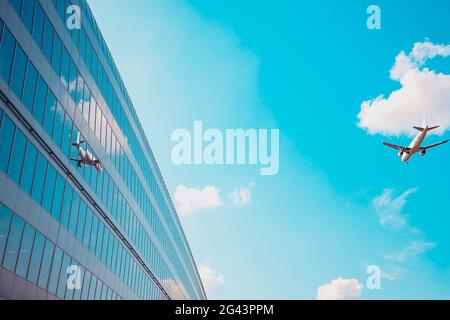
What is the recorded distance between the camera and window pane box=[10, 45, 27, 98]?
21688mm

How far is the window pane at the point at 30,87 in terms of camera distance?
22917mm

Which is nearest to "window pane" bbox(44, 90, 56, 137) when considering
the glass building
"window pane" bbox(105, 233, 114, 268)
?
the glass building

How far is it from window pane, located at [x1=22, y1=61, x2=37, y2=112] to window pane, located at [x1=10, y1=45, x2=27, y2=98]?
475 millimetres

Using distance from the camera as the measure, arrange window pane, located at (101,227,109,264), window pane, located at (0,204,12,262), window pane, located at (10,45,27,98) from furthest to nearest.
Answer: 1. window pane, located at (101,227,109,264)
2. window pane, located at (10,45,27,98)
3. window pane, located at (0,204,12,262)

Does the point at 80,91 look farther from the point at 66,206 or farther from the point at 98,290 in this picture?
the point at 98,290

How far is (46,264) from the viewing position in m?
25.3

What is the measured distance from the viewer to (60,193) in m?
27.7

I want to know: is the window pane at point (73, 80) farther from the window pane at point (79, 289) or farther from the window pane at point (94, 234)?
the window pane at point (79, 289)

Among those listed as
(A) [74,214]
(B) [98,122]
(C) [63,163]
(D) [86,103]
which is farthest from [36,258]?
(B) [98,122]

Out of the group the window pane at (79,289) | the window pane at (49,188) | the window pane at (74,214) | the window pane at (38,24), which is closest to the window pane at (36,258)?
the window pane at (49,188)

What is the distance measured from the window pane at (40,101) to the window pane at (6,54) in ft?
10.4

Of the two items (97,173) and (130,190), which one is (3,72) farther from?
(130,190)

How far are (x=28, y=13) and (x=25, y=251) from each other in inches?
499

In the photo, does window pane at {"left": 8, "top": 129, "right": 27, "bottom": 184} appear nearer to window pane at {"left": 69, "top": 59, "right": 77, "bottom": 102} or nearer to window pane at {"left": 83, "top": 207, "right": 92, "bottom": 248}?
window pane at {"left": 69, "top": 59, "right": 77, "bottom": 102}
